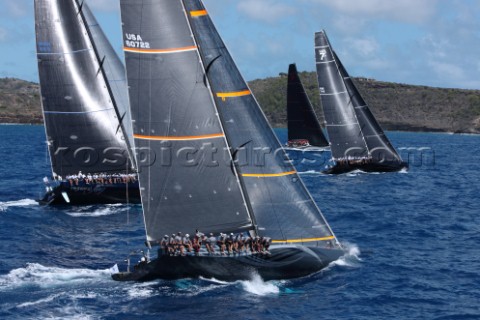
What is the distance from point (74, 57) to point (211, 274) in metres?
25.9

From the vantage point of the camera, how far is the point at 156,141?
1148 inches

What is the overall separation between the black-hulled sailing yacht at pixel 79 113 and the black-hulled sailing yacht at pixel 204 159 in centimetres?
1956

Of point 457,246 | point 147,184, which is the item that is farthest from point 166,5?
point 457,246

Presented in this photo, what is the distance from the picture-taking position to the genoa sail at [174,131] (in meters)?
28.7

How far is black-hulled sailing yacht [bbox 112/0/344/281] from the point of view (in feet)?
93.8

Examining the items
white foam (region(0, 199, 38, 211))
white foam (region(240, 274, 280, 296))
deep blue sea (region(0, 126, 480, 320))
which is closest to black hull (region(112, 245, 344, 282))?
white foam (region(240, 274, 280, 296))

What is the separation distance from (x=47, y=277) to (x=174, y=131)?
25.9 feet

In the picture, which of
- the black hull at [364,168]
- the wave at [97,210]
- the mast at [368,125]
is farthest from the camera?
the mast at [368,125]

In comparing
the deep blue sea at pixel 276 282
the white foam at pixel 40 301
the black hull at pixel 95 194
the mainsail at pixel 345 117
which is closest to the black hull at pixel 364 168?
the mainsail at pixel 345 117

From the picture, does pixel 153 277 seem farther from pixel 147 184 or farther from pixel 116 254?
pixel 116 254

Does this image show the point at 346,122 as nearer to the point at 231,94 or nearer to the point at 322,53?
the point at 322,53

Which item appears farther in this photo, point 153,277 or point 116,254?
point 116,254

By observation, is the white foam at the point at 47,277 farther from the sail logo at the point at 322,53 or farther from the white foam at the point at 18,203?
the sail logo at the point at 322,53

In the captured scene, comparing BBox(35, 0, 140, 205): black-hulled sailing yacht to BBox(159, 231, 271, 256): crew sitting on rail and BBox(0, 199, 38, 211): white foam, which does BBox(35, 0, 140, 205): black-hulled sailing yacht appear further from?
BBox(159, 231, 271, 256): crew sitting on rail
